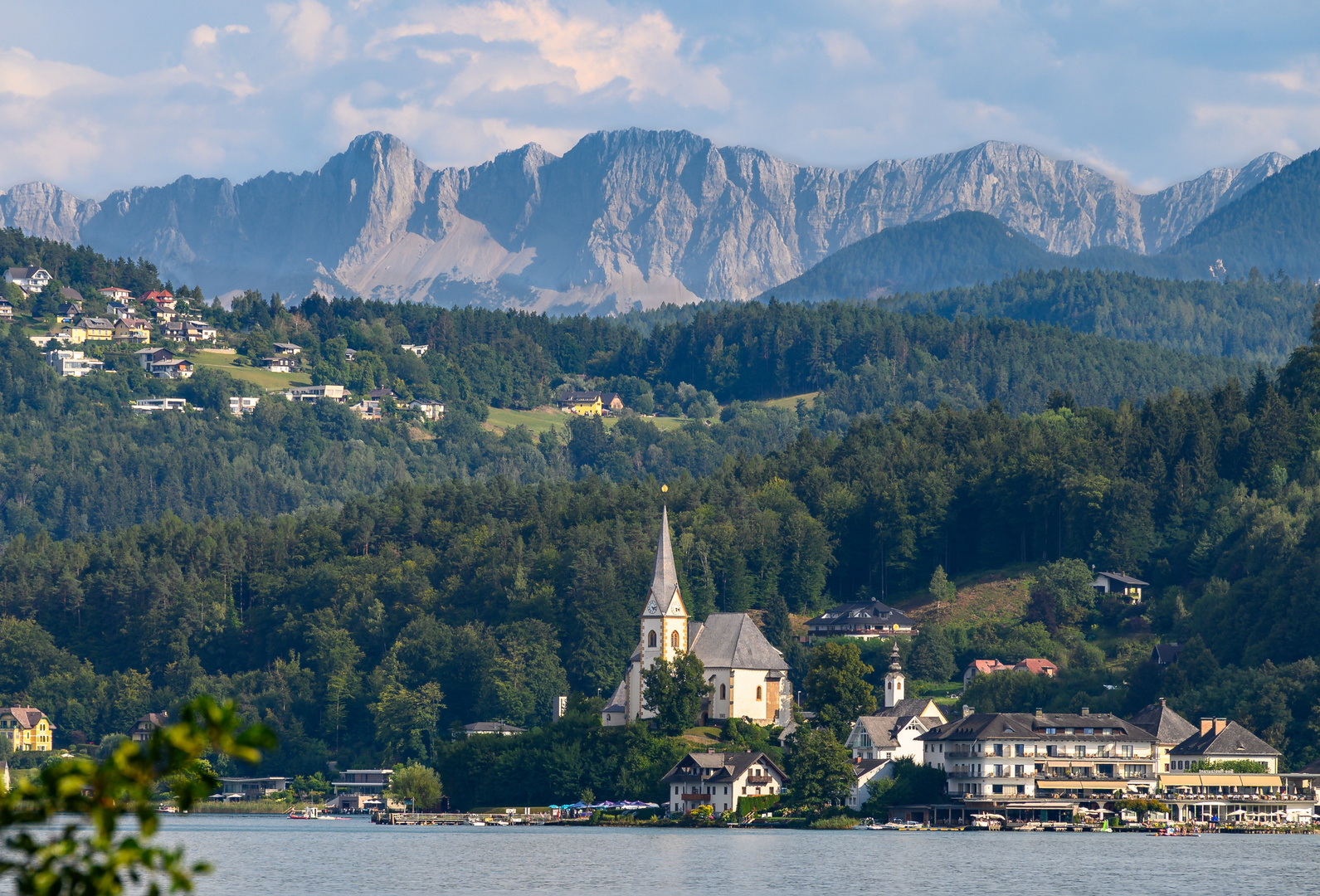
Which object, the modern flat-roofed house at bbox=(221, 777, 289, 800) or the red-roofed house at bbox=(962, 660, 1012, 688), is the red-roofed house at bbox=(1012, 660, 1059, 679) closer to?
the red-roofed house at bbox=(962, 660, 1012, 688)

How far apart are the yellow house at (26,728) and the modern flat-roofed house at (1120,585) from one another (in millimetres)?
88116

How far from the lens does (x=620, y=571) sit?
165625mm

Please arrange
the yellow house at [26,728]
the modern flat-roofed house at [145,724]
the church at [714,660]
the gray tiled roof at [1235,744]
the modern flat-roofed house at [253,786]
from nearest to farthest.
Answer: the gray tiled roof at [1235,744] → the church at [714,660] → the modern flat-roofed house at [145,724] → the yellow house at [26,728] → the modern flat-roofed house at [253,786]

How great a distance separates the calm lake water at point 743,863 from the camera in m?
75.9

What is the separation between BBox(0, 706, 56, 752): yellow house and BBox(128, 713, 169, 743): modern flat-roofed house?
7.60 meters

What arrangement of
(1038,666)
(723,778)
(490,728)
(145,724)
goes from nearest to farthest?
(723,778) < (1038,666) < (490,728) < (145,724)

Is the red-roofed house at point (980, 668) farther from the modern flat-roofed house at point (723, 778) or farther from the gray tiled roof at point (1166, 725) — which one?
the modern flat-roofed house at point (723, 778)

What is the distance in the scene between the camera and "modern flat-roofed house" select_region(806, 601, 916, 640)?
16238 cm

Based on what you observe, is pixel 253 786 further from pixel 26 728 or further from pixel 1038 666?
pixel 1038 666

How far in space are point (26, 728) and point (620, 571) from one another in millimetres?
51403

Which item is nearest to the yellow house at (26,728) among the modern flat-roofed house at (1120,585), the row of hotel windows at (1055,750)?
the row of hotel windows at (1055,750)

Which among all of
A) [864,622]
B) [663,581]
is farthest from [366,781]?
[864,622]

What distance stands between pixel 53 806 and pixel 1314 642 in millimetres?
125079

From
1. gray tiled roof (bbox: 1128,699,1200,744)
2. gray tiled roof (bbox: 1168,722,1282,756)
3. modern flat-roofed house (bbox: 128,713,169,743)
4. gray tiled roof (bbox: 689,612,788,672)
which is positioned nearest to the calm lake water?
gray tiled roof (bbox: 1168,722,1282,756)
